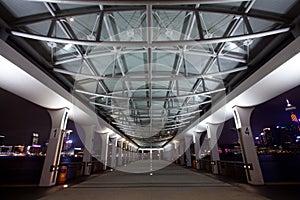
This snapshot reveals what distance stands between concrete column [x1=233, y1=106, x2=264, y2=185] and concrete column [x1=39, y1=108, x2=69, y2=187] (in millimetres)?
9203

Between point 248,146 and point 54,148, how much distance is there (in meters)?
9.68

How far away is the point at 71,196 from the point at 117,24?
605 centimetres

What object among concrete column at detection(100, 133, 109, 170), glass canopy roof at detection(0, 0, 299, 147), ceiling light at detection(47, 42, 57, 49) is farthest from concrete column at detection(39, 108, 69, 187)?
concrete column at detection(100, 133, 109, 170)

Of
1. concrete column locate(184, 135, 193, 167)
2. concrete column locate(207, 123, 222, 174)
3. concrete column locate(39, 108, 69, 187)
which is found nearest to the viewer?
concrete column locate(39, 108, 69, 187)

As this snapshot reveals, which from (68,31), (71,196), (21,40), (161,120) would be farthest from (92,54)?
(161,120)

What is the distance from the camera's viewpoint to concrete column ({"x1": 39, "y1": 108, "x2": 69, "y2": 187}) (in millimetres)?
7967

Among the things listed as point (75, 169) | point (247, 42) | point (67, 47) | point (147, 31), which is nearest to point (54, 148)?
point (75, 169)

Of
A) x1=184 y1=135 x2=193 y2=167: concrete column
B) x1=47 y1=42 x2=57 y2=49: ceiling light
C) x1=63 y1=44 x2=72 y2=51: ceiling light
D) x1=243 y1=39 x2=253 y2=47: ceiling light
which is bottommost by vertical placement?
x1=184 y1=135 x2=193 y2=167: concrete column

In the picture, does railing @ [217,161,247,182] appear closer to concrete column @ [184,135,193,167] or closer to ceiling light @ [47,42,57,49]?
concrete column @ [184,135,193,167]

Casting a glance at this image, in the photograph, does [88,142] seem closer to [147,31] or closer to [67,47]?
[67,47]

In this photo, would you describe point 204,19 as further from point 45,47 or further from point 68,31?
point 45,47

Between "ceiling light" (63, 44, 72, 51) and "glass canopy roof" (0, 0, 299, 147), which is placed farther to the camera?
"ceiling light" (63, 44, 72, 51)

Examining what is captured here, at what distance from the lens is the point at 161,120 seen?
1581 cm

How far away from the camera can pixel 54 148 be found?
334 inches
